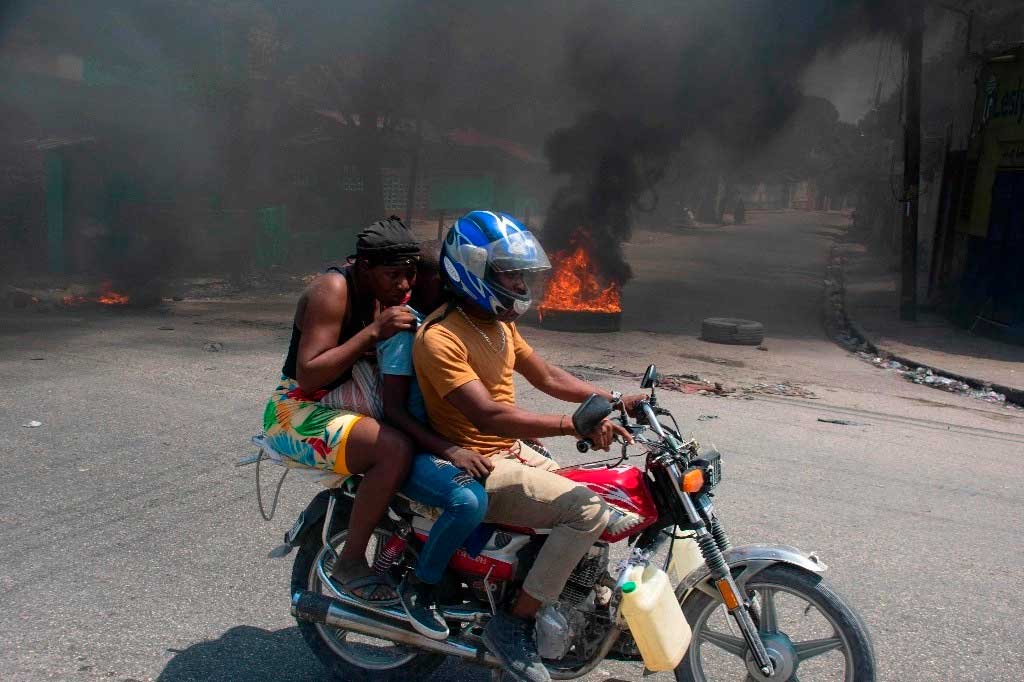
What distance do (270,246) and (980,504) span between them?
1712 centimetres

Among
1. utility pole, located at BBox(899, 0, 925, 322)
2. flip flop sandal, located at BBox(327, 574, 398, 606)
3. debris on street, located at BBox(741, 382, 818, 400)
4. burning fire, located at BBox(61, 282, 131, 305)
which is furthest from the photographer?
utility pole, located at BBox(899, 0, 925, 322)

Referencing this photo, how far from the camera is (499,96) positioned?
2736 cm

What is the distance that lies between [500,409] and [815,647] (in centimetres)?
122

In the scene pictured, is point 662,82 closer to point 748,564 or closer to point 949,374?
point 949,374

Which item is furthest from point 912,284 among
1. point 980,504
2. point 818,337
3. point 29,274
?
point 29,274

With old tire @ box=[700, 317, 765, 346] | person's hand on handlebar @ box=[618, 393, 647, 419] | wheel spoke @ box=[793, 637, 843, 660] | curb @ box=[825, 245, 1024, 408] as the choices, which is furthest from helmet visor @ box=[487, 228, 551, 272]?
old tire @ box=[700, 317, 765, 346]

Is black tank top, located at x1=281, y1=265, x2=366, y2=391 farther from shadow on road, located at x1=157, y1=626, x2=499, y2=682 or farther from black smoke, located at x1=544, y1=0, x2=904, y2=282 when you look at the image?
black smoke, located at x1=544, y1=0, x2=904, y2=282

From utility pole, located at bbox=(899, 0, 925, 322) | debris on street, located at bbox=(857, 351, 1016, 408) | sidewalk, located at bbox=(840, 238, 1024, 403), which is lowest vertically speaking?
debris on street, located at bbox=(857, 351, 1016, 408)

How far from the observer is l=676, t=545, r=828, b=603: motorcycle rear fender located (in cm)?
282

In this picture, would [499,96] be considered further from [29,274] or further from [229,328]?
[229,328]

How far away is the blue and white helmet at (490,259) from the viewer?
9.57 feet

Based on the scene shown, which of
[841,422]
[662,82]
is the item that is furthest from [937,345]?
[662,82]

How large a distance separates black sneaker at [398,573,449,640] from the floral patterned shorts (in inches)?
17.4

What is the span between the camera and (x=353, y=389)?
328cm
